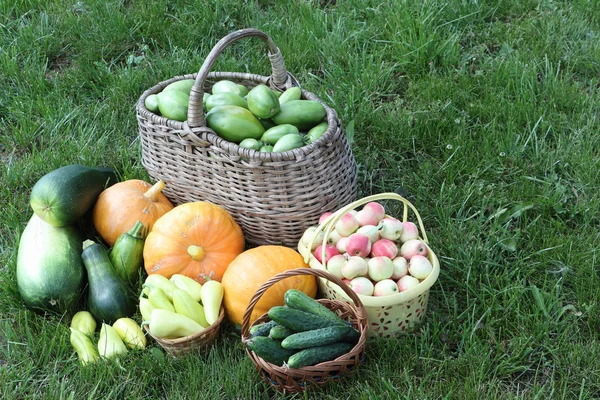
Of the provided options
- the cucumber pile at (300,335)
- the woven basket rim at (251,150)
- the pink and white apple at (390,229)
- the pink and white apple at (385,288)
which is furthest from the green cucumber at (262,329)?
the woven basket rim at (251,150)

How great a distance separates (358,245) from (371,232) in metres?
0.10

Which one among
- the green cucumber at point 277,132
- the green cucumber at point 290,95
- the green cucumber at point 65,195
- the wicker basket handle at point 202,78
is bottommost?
the green cucumber at point 65,195

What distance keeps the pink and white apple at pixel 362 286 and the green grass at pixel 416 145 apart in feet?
0.79

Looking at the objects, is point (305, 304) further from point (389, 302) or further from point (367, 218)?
point (367, 218)

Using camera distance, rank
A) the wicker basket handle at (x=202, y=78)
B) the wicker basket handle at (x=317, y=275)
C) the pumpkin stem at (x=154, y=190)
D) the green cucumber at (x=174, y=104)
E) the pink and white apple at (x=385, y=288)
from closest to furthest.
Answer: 1. the wicker basket handle at (x=317, y=275)
2. the pink and white apple at (x=385, y=288)
3. the wicker basket handle at (x=202, y=78)
4. the green cucumber at (x=174, y=104)
5. the pumpkin stem at (x=154, y=190)

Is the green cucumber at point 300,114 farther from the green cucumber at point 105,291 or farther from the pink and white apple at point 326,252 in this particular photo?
the green cucumber at point 105,291

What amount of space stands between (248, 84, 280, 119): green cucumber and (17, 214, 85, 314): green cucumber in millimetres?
1133

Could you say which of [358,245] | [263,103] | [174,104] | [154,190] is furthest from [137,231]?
[358,245]

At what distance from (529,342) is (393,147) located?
5.29 feet

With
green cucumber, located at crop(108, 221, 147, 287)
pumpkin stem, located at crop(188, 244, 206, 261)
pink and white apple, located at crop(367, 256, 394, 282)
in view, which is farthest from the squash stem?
pink and white apple, located at crop(367, 256, 394, 282)

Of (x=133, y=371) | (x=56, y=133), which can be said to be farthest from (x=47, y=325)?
(x=56, y=133)

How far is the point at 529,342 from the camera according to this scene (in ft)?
9.59

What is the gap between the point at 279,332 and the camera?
2697 mm

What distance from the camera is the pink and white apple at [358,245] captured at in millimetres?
2984
